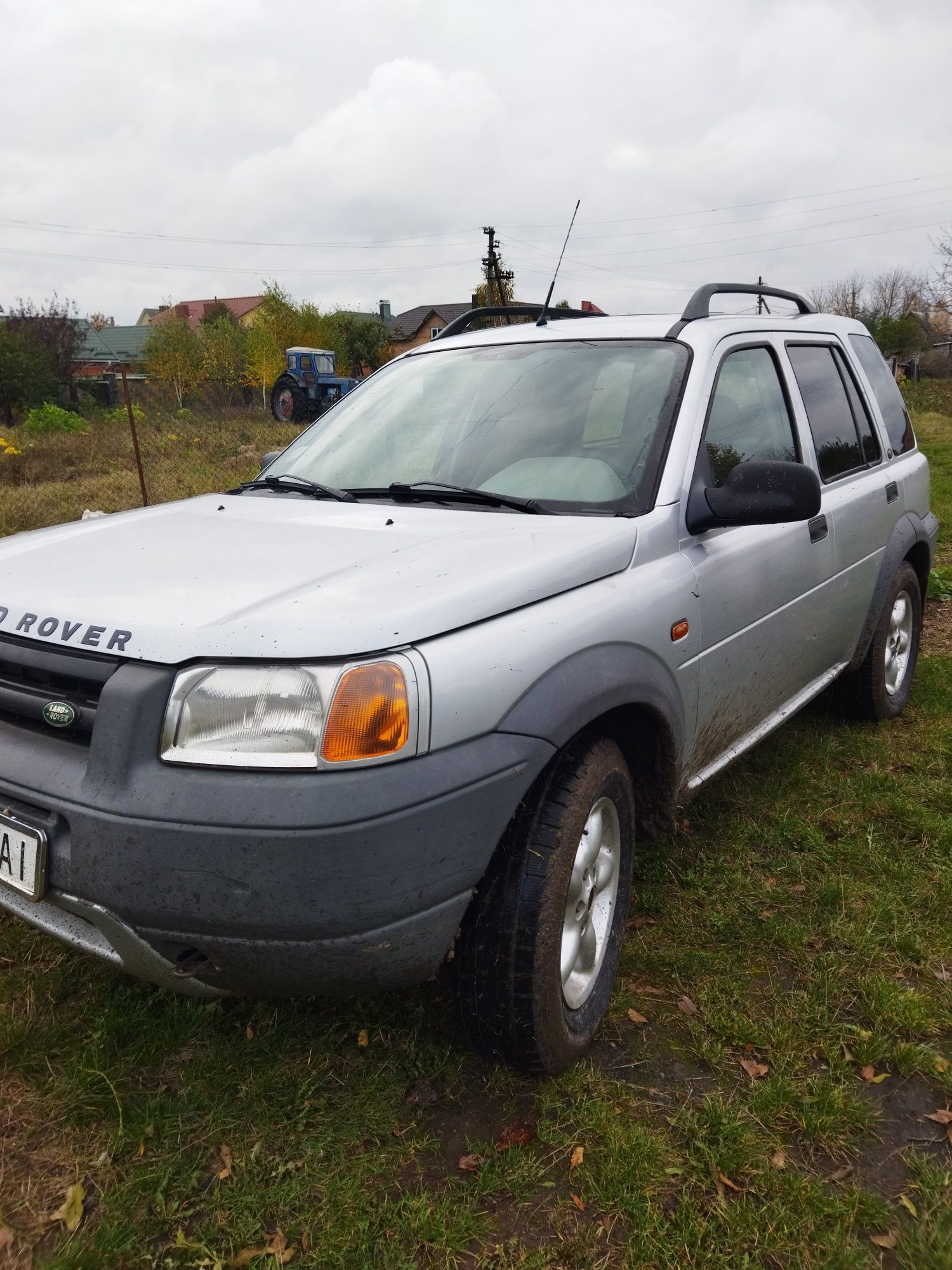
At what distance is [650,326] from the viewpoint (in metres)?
3.11

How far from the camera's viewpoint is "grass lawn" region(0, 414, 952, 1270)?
1.86 metres

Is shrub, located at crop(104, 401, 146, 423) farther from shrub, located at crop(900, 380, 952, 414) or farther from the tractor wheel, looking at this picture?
shrub, located at crop(900, 380, 952, 414)

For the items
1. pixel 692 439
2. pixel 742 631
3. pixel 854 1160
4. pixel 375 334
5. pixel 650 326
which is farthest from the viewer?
pixel 375 334

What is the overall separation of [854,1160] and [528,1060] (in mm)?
752

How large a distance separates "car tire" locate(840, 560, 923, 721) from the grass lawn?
1.45 m

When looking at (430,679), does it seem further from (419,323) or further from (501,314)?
(419,323)

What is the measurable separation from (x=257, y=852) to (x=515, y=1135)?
1009 millimetres

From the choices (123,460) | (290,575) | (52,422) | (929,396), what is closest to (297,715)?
(290,575)

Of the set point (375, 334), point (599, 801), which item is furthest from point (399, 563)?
point (375, 334)

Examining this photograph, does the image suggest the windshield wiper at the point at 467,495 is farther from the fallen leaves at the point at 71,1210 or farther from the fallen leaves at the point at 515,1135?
the fallen leaves at the point at 71,1210

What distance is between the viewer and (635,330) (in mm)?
3102

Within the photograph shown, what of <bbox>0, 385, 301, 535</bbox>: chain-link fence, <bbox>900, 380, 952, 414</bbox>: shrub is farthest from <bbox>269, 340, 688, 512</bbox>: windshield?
<bbox>900, 380, 952, 414</bbox>: shrub

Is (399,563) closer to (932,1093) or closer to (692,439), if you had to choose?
(692,439)

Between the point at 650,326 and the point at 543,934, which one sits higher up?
the point at 650,326
